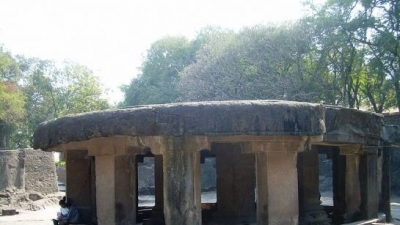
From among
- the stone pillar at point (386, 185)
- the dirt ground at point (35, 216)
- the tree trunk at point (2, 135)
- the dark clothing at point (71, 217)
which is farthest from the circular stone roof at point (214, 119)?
the tree trunk at point (2, 135)

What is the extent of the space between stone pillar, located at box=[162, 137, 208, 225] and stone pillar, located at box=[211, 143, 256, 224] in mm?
2618

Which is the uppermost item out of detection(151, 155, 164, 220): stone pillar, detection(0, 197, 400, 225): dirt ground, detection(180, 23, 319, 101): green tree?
detection(180, 23, 319, 101): green tree

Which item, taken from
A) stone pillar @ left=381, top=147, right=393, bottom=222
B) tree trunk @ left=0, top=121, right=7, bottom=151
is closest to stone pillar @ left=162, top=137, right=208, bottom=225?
stone pillar @ left=381, top=147, right=393, bottom=222

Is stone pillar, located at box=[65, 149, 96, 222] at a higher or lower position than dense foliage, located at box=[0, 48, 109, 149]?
lower

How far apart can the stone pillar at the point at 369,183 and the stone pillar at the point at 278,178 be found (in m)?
1.97

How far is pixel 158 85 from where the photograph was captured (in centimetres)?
3959

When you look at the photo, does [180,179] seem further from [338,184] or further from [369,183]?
[338,184]

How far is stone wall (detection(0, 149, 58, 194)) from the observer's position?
1977 centimetres

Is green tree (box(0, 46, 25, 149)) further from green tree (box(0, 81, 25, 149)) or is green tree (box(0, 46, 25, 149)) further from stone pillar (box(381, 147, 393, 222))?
stone pillar (box(381, 147, 393, 222))

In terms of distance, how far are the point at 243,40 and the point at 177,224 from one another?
21.9 meters

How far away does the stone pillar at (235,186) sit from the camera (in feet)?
28.8

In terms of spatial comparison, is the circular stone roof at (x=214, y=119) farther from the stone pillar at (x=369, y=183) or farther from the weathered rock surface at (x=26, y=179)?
the weathered rock surface at (x=26, y=179)

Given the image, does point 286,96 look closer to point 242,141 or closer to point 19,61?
point 242,141

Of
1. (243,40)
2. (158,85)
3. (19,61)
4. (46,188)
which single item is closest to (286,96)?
(243,40)
